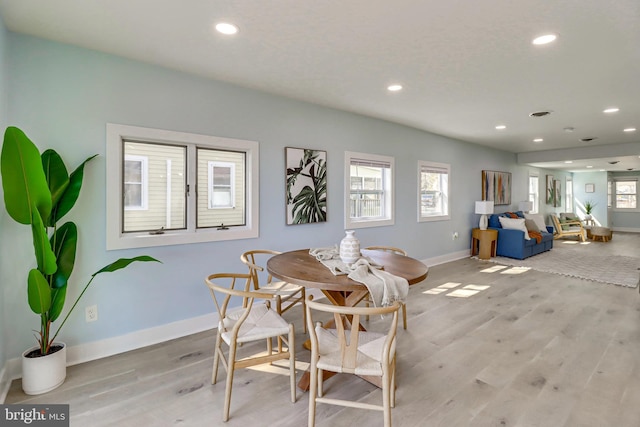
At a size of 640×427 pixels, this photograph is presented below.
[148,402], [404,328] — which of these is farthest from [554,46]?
[148,402]

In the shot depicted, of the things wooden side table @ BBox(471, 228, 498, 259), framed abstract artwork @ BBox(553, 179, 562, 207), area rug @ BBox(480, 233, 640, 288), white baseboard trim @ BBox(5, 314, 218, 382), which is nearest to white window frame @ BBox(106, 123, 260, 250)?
white baseboard trim @ BBox(5, 314, 218, 382)

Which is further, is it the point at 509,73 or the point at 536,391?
the point at 509,73

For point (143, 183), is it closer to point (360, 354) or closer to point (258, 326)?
point (258, 326)

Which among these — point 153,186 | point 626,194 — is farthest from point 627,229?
point 153,186

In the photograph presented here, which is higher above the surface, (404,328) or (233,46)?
(233,46)

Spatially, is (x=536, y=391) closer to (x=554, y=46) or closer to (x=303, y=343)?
(x=303, y=343)

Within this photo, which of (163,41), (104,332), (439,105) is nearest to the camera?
(163,41)

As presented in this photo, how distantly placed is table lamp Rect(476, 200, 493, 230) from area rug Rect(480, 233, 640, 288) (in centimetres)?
75

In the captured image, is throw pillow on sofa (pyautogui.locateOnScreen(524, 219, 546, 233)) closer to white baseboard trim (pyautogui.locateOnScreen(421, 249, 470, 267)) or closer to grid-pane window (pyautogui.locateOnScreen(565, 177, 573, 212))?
white baseboard trim (pyautogui.locateOnScreen(421, 249, 470, 267))

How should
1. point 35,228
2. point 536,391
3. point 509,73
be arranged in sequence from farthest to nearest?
1. point 509,73
2. point 536,391
3. point 35,228

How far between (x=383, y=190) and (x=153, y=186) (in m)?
3.36

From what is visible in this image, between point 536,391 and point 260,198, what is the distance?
2890 millimetres

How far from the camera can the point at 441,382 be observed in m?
2.21

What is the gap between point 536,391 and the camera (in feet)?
6.92
